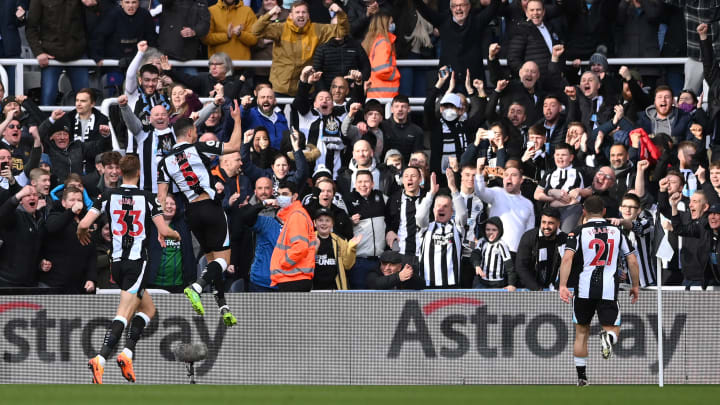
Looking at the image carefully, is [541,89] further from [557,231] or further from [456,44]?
[557,231]

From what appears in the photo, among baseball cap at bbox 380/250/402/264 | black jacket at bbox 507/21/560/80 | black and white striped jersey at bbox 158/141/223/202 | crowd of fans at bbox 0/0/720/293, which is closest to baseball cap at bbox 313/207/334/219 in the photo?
crowd of fans at bbox 0/0/720/293

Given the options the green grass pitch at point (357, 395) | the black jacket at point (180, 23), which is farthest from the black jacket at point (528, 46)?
the green grass pitch at point (357, 395)

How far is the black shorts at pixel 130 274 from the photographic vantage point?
12352 mm

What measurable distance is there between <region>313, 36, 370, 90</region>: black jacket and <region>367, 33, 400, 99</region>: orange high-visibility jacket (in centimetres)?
22

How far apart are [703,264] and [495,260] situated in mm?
2265

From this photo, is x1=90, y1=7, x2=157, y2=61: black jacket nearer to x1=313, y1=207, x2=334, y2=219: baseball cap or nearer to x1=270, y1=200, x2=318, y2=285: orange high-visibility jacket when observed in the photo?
x1=313, y1=207, x2=334, y2=219: baseball cap

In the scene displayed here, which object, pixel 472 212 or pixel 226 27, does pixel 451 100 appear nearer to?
pixel 472 212

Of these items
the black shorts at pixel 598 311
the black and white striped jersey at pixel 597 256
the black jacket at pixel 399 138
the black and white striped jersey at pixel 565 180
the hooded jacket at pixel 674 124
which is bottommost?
the black shorts at pixel 598 311

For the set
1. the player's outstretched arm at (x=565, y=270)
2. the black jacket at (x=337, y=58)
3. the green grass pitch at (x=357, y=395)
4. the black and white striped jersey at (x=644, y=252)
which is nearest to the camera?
the green grass pitch at (x=357, y=395)

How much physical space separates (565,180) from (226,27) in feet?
18.4

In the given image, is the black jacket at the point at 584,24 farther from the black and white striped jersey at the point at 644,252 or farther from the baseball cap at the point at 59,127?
the baseball cap at the point at 59,127

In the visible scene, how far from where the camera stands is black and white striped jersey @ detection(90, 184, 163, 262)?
40.4 feet

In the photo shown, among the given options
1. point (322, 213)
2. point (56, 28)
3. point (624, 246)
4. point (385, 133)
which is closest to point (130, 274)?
point (322, 213)

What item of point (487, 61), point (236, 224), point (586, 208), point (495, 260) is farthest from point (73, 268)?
point (487, 61)
